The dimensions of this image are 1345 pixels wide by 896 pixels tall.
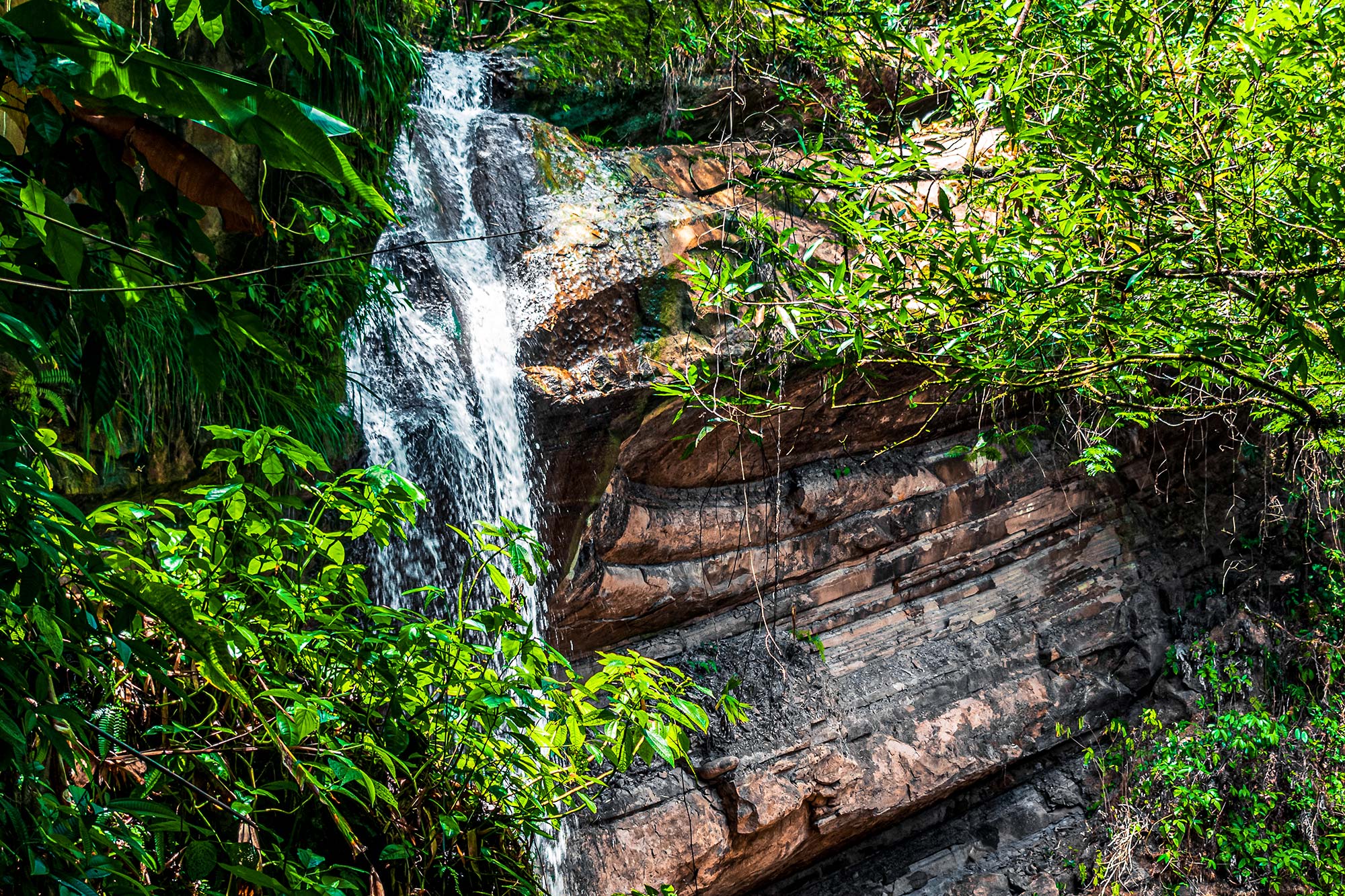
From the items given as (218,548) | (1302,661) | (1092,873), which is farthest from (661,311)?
(1302,661)

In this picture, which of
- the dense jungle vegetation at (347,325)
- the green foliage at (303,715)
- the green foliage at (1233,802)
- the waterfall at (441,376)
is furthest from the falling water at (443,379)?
the green foliage at (1233,802)

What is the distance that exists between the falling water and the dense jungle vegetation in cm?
31

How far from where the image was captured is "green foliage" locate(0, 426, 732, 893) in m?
1.32

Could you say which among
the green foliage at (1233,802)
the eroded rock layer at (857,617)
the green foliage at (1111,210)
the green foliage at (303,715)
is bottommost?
the green foliage at (1233,802)

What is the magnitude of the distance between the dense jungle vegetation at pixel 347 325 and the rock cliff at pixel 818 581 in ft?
1.74

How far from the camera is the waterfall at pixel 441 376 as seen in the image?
4395 mm

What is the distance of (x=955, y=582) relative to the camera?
20.7 ft

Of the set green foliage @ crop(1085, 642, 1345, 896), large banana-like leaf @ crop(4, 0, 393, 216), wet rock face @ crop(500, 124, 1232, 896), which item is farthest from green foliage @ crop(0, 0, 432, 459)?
green foliage @ crop(1085, 642, 1345, 896)

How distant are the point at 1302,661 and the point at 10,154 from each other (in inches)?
308

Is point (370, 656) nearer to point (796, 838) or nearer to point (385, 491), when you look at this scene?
point (385, 491)

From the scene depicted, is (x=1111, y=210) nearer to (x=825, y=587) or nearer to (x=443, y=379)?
(x=443, y=379)

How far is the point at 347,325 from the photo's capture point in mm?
4137

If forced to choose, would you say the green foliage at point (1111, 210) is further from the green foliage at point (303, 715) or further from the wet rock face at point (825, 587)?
the wet rock face at point (825, 587)

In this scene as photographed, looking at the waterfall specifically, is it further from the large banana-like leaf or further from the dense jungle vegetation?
the large banana-like leaf
